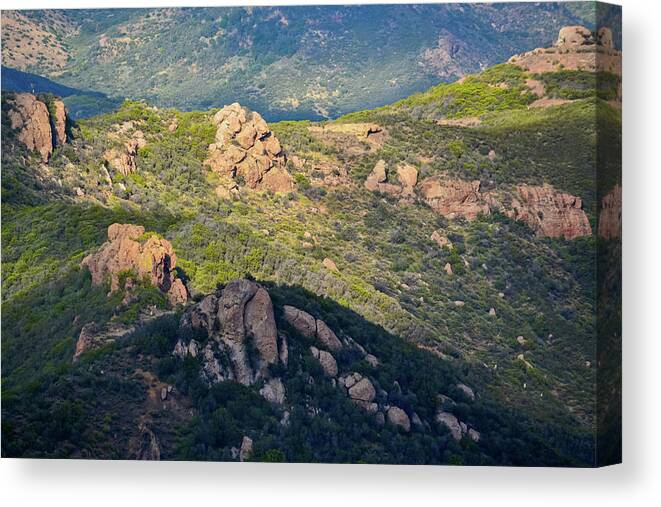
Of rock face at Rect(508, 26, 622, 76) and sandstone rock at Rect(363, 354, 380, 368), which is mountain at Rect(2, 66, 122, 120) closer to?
sandstone rock at Rect(363, 354, 380, 368)

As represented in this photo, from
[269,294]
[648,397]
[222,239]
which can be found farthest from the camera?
[222,239]

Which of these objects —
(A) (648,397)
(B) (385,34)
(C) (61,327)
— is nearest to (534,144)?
(B) (385,34)

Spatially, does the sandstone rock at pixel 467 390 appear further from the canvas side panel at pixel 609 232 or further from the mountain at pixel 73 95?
the mountain at pixel 73 95

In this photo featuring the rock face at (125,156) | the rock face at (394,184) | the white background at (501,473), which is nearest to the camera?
the white background at (501,473)

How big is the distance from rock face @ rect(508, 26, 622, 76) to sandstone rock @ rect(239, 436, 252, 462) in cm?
833

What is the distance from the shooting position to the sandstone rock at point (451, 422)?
758 inches

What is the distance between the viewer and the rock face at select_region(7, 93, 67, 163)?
21.5 metres

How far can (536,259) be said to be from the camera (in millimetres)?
21328

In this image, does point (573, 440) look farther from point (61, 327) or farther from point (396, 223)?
point (61, 327)

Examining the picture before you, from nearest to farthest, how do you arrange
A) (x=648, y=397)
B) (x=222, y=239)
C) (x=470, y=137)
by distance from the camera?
(x=648, y=397)
(x=222, y=239)
(x=470, y=137)

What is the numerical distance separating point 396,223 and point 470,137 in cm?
276

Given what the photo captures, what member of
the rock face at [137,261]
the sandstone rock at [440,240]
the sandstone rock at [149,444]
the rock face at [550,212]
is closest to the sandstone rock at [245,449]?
the sandstone rock at [149,444]

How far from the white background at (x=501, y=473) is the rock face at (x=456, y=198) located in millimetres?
3773

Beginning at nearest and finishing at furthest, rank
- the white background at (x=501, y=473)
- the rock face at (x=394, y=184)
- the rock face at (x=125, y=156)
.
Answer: the white background at (x=501, y=473)
the rock face at (x=125, y=156)
the rock face at (x=394, y=184)
